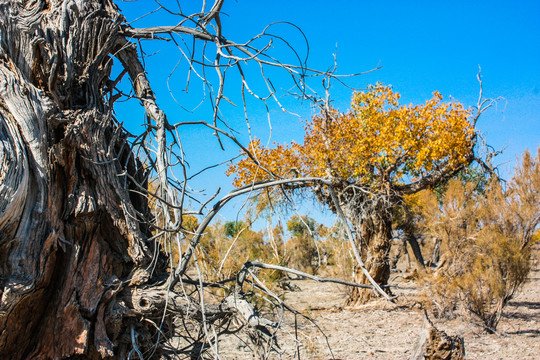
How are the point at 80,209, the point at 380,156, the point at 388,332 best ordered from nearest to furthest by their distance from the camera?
the point at 80,209
the point at 388,332
the point at 380,156

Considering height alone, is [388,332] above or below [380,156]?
below

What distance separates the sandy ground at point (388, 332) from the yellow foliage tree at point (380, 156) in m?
0.94

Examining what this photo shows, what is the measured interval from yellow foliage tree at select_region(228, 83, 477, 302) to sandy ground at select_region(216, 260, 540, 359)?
3.09ft

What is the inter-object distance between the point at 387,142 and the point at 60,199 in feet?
27.2

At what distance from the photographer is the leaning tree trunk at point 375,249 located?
10094 mm

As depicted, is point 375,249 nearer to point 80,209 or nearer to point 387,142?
point 387,142

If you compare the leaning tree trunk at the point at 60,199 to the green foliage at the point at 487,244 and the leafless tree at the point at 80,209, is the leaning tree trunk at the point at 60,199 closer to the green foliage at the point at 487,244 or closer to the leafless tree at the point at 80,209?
the leafless tree at the point at 80,209

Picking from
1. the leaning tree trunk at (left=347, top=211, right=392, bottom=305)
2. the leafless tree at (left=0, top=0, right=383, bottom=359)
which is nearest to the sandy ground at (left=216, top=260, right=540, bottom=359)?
the leaning tree trunk at (left=347, top=211, right=392, bottom=305)

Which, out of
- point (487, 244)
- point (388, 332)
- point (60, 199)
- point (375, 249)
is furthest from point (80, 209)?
point (375, 249)

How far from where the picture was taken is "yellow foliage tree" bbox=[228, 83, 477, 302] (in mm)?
9875

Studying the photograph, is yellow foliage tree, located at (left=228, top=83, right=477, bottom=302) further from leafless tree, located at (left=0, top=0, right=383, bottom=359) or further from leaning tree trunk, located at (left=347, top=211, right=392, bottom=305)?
leafless tree, located at (left=0, top=0, right=383, bottom=359)

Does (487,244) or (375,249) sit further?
(375,249)

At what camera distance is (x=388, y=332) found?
24.4ft

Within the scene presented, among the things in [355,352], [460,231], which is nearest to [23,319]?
[355,352]
